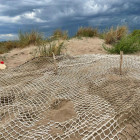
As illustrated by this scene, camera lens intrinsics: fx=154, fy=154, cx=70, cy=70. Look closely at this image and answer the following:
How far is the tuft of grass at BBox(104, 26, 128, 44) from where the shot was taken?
23.1ft

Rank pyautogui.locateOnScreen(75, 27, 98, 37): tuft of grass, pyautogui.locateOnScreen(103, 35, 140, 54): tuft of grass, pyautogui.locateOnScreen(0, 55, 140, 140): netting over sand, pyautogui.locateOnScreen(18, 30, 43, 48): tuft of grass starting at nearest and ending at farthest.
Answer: pyautogui.locateOnScreen(0, 55, 140, 140): netting over sand → pyautogui.locateOnScreen(103, 35, 140, 54): tuft of grass → pyautogui.locateOnScreen(18, 30, 43, 48): tuft of grass → pyautogui.locateOnScreen(75, 27, 98, 37): tuft of grass

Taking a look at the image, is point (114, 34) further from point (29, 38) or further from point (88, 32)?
point (29, 38)

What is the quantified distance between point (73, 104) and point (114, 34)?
5945 millimetres

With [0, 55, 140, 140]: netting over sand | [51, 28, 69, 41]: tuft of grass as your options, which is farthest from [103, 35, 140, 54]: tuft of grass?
[51, 28, 69, 41]: tuft of grass

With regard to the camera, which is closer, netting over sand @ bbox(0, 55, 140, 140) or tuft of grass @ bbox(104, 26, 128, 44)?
netting over sand @ bbox(0, 55, 140, 140)

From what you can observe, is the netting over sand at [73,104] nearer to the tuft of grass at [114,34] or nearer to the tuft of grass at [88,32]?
the tuft of grass at [114,34]

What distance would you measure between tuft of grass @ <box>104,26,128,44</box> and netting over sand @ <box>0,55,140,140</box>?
3815 mm

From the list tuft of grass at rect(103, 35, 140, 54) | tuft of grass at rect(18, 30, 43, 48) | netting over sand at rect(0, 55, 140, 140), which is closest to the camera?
netting over sand at rect(0, 55, 140, 140)

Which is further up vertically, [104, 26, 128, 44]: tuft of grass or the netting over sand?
[104, 26, 128, 44]: tuft of grass

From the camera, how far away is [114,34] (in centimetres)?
727

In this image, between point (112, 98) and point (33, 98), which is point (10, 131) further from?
point (112, 98)

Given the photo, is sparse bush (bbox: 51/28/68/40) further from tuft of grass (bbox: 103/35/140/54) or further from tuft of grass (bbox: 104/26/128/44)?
tuft of grass (bbox: 103/35/140/54)

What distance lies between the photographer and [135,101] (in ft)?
6.74

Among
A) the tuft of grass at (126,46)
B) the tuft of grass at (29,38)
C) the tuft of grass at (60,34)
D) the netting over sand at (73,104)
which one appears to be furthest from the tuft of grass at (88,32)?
the netting over sand at (73,104)
